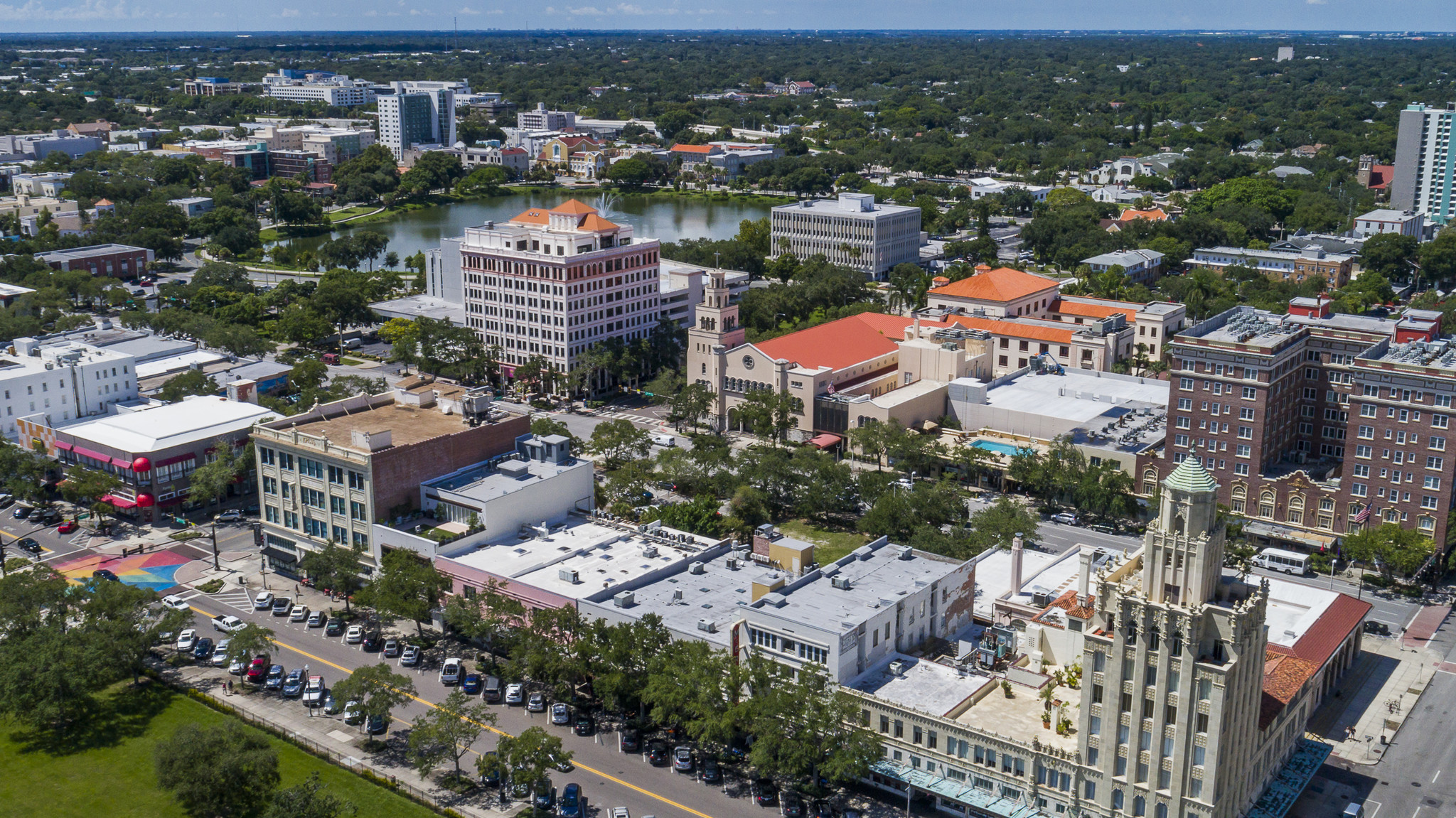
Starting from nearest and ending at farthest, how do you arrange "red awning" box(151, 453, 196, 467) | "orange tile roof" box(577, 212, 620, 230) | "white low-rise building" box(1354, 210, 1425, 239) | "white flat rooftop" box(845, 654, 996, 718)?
"white flat rooftop" box(845, 654, 996, 718)
"red awning" box(151, 453, 196, 467)
"orange tile roof" box(577, 212, 620, 230)
"white low-rise building" box(1354, 210, 1425, 239)

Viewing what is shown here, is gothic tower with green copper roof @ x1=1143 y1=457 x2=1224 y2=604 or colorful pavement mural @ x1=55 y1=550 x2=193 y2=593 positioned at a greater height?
gothic tower with green copper roof @ x1=1143 y1=457 x2=1224 y2=604

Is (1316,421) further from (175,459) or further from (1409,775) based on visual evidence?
(175,459)

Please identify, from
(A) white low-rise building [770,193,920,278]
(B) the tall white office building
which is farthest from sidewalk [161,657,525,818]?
(B) the tall white office building

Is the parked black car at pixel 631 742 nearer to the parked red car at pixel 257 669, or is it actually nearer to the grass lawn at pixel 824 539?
the parked red car at pixel 257 669

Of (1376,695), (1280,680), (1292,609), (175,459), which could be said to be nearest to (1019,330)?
(1292,609)

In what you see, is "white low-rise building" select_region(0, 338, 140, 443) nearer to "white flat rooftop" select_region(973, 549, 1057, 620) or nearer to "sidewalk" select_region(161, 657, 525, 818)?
"sidewalk" select_region(161, 657, 525, 818)

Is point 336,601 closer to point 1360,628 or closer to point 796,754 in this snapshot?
point 796,754
